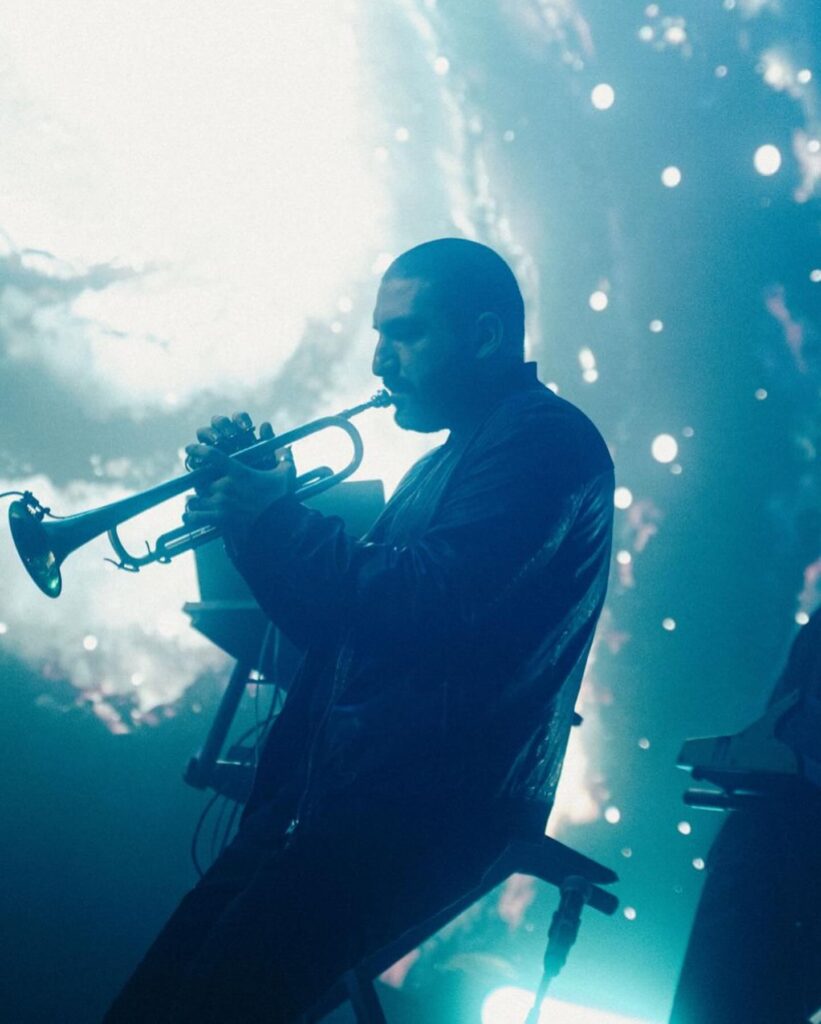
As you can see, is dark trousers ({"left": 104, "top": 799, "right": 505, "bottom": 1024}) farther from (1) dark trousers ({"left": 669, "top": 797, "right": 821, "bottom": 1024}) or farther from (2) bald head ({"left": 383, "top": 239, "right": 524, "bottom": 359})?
(2) bald head ({"left": 383, "top": 239, "right": 524, "bottom": 359})

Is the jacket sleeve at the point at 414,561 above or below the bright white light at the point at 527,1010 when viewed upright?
above

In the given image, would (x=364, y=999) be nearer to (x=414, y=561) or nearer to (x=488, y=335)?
(x=414, y=561)

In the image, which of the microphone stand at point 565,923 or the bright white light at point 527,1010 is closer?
the microphone stand at point 565,923

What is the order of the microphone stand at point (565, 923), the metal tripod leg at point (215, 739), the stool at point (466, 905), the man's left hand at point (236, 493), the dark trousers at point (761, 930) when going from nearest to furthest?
the man's left hand at point (236, 493) → the stool at point (466, 905) → the dark trousers at point (761, 930) → the microphone stand at point (565, 923) → the metal tripod leg at point (215, 739)

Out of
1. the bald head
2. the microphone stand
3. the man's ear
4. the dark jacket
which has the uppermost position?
the bald head

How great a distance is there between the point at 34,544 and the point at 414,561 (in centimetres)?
169

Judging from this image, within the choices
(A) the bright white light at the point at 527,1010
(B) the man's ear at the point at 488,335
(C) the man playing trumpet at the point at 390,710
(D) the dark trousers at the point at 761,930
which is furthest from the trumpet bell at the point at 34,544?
(A) the bright white light at the point at 527,1010

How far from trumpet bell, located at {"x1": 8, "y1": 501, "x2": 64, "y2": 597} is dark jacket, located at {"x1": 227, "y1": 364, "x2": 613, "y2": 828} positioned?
1215mm

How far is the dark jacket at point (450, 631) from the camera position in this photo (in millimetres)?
1570

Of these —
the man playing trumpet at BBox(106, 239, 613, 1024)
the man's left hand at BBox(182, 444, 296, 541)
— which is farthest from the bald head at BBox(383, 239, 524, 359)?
the man's left hand at BBox(182, 444, 296, 541)

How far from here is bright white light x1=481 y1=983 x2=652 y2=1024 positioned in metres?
4.57

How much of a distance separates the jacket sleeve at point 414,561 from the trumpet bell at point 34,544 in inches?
48.1

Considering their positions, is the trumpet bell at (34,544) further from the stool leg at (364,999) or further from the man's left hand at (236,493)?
the stool leg at (364,999)

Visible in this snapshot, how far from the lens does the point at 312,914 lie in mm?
1431
